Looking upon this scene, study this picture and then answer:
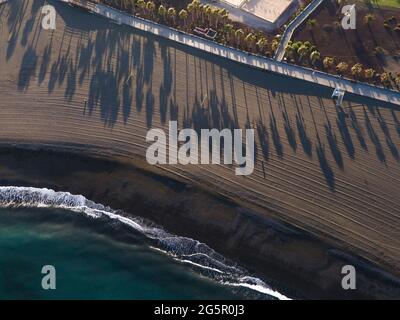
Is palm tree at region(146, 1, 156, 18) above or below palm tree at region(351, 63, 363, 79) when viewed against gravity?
above

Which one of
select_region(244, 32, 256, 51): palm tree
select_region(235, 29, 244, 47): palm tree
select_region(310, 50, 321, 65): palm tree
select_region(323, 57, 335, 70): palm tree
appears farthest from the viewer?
select_region(235, 29, 244, 47): palm tree

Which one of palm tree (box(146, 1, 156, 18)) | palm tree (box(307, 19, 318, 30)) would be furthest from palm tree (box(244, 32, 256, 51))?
palm tree (box(146, 1, 156, 18))

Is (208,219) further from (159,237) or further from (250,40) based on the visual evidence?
(250,40)

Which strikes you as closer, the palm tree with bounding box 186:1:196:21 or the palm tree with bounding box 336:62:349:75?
the palm tree with bounding box 336:62:349:75

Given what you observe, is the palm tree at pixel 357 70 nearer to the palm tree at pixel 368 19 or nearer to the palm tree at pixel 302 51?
the palm tree at pixel 302 51

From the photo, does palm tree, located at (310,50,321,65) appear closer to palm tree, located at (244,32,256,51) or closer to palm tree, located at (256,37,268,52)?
palm tree, located at (256,37,268,52)

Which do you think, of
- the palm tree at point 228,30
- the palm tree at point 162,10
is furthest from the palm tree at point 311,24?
the palm tree at point 162,10

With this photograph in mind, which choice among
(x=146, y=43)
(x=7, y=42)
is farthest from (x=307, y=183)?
(x=7, y=42)
